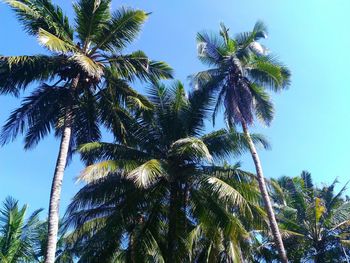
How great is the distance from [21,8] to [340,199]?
21.1m

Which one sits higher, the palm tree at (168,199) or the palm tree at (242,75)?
the palm tree at (242,75)

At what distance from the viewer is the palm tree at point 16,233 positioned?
19219 mm

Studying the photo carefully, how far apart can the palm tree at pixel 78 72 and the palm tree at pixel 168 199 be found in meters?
1.30

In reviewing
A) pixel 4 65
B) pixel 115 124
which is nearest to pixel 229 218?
pixel 115 124

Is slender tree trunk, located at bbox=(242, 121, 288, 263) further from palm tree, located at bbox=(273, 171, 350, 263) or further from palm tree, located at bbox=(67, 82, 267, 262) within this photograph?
palm tree, located at bbox=(273, 171, 350, 263)

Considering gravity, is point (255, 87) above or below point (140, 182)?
above

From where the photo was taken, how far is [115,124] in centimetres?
1802

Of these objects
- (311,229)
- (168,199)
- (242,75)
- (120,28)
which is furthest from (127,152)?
(311,229)

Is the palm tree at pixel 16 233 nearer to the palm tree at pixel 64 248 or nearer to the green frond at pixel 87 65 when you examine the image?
the palm tree at pixel 64 248

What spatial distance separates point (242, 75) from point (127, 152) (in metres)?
7.15

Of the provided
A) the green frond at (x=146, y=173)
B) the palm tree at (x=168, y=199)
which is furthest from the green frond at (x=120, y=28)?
the green frond at (x=146, y=173)

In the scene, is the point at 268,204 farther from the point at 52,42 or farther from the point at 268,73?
the point at 52,42

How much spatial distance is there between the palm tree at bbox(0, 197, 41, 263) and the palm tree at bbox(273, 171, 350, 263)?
40.2ft

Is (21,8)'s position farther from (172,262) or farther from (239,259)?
(239,259)
